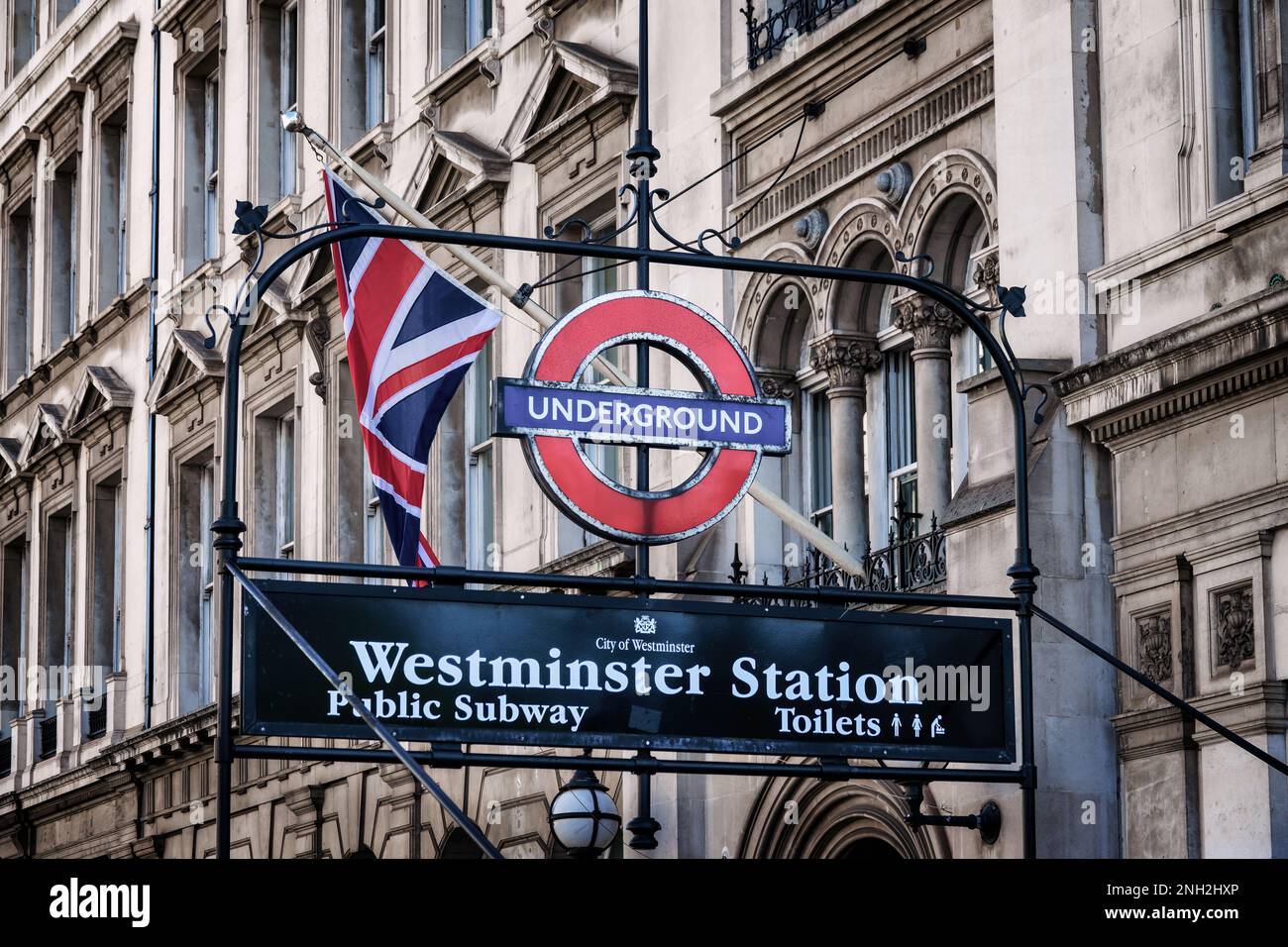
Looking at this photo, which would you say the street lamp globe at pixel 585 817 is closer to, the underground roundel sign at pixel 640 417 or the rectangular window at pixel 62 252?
the underground roundel sign at pixel 640 417

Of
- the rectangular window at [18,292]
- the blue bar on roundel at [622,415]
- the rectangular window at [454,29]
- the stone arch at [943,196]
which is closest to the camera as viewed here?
the blue bar on roundel at [622,415]

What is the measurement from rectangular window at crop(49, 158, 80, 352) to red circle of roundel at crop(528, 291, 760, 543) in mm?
27870

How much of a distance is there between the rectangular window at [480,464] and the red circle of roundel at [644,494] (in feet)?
43.3

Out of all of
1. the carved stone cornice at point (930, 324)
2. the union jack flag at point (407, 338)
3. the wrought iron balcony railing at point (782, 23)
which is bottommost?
the union jack flag at point (407, 338)

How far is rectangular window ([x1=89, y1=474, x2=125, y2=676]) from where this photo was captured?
35.6 metres

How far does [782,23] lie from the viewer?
21578 millimetres

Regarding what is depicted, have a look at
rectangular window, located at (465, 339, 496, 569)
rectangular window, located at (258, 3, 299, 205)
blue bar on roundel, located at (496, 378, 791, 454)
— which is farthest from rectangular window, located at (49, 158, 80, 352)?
blue bar on roundel, located at (496, 378, 791, 454)

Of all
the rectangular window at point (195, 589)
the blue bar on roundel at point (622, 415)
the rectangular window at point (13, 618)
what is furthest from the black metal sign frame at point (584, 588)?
the rectangular window at point (13, 618)

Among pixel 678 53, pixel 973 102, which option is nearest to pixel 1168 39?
pixel 973 102

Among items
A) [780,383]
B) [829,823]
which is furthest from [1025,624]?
[780,383]

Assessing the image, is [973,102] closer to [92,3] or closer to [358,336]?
[358,336]

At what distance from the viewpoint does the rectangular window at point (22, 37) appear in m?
42.8

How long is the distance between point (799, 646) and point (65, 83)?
28962 mm
